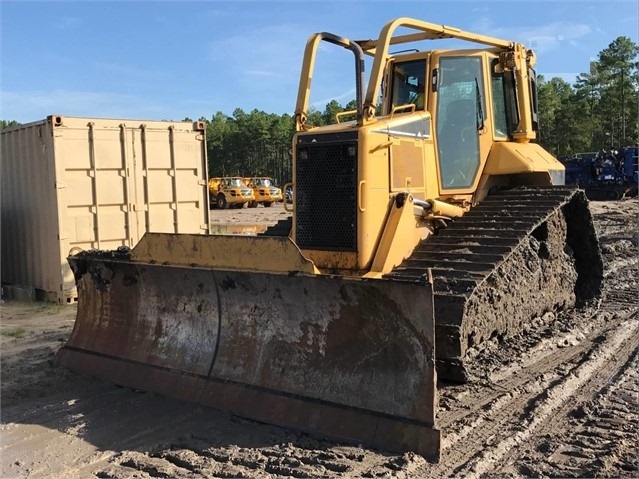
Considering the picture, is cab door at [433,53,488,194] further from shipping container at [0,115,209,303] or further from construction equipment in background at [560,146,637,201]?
construction equipment in background at [560,146,637,201]

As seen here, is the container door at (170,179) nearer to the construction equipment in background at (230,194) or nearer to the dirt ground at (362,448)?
the dirt ground at (362,448)

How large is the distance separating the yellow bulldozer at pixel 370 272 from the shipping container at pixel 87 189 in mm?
3276

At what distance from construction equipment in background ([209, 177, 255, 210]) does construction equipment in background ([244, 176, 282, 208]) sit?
598 millimetres

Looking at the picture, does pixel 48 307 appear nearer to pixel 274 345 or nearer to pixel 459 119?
pixel 274 345

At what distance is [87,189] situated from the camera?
30.6 feet

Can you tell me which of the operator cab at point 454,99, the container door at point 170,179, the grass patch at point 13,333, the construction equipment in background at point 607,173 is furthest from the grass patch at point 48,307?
the construction equipment in background at point 607,173

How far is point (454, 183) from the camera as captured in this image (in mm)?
6277

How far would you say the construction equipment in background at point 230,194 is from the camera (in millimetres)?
32969

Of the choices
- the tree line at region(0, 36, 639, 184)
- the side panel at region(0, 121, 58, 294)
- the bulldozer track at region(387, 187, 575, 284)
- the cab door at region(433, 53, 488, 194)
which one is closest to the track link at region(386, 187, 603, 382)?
the bulldozer track at region(387, 187, 575, 284)

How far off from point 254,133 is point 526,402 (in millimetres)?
56167

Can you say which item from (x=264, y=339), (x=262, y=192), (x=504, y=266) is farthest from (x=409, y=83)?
(x=262, y=192)

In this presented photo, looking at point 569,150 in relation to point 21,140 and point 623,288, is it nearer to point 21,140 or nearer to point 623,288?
point 623,288

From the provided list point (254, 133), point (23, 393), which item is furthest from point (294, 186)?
point (254, 133)

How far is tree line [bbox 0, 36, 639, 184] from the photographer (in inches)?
1909
